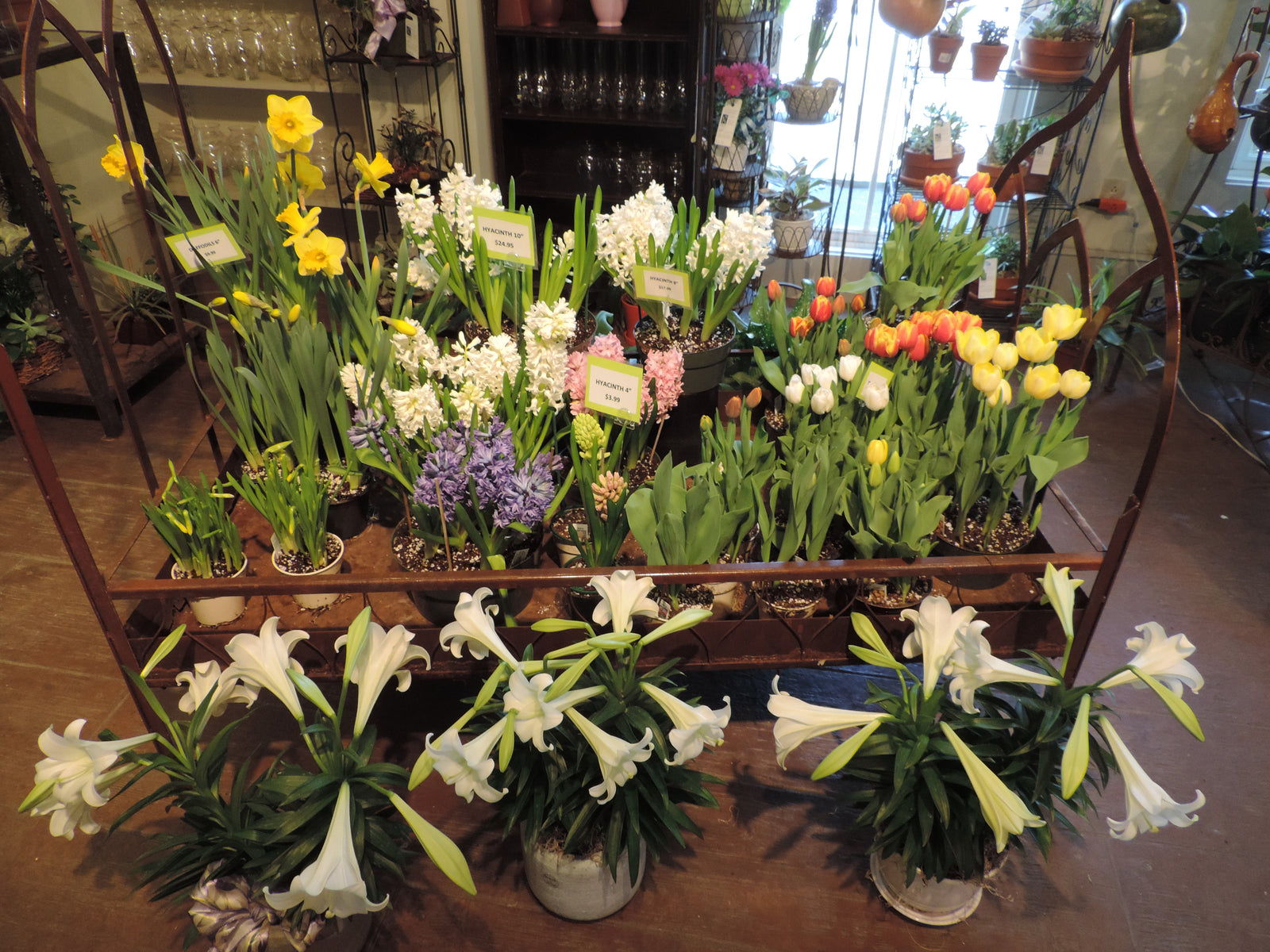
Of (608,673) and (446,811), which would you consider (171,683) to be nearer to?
(446,811)

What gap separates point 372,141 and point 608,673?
2.87 meters

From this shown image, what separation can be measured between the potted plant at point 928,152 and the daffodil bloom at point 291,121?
92.4 inches

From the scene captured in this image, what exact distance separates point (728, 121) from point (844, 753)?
250cm

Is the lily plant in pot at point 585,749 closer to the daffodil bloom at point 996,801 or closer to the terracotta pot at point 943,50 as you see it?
the daffodil bloom at point 996,801

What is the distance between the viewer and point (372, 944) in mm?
1329

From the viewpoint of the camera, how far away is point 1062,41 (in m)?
2.85

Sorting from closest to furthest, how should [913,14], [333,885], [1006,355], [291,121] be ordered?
1. [333,885]
2. [1006,355]
3. [291,121]
4. [913,14]

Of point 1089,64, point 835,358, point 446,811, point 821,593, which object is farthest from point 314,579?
point 1089,64

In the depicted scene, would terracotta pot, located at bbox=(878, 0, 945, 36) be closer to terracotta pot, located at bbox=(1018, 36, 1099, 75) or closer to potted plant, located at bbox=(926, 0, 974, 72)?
potted plant, located at bbox=(926, 0, 974, 72)

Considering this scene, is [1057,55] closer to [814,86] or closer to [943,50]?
Answer: [943,50]

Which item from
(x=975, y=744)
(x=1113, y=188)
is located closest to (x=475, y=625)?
(x=975, y=744)

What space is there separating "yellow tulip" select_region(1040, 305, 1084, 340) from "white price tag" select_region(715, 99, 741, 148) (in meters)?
1.93

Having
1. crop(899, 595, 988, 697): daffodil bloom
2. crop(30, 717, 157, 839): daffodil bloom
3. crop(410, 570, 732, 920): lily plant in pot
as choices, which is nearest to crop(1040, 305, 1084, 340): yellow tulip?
crop(899, 595, 988, 697): daffodil bloom

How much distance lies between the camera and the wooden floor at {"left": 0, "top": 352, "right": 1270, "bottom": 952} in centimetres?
136
